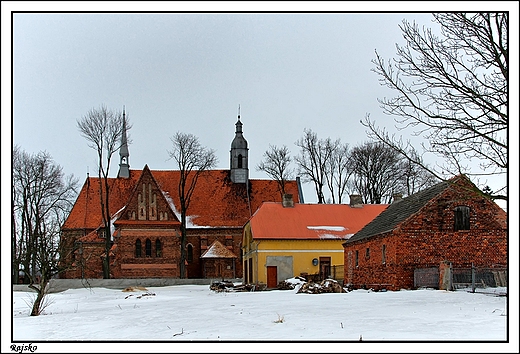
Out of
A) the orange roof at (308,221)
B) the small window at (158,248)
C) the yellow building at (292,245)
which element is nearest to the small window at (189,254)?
the small window at (158,248)

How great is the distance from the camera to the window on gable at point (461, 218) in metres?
27.6

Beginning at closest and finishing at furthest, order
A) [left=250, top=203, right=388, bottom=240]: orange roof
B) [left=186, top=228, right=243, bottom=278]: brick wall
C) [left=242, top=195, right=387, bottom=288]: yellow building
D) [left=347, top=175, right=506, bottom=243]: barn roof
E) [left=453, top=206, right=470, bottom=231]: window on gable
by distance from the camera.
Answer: [left=453, top=206, right=470, bottom=231]: window on gable, [left=347, top=175, right=506, bottom=243]: barn roof, [left=242, top=195, right=387, bottom=288]: yellow building, [left=250, top=203, right=388, bottom=240]: orange roof, [left=186, top=228, right=243, bottom=278]: brick wall

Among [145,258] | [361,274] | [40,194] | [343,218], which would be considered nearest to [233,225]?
[145,258]

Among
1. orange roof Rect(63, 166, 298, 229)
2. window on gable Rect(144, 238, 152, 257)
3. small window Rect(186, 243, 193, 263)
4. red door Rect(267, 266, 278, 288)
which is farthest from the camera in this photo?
orange roof Rect(63, 166, 298, 229)

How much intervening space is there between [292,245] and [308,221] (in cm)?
328

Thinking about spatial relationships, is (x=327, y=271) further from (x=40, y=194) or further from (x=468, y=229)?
(x=40, y=194)

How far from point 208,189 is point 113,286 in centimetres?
1803

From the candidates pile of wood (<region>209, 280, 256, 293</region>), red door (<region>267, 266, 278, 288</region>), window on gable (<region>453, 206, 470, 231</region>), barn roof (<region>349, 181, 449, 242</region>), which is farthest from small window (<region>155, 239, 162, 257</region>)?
window on gable (<region>453, 206, 470, 231</region>)

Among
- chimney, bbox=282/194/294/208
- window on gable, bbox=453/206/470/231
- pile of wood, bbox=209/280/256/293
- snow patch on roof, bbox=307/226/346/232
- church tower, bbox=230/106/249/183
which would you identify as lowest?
pile of wood, bbox=209/280/256/293

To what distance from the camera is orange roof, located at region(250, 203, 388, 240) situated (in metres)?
43.6

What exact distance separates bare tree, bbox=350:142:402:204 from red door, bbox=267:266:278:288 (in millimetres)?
17451

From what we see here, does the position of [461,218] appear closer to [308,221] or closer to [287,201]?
[308,221]

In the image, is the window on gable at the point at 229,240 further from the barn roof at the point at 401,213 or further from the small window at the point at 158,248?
the barn roof at the point at 401,213

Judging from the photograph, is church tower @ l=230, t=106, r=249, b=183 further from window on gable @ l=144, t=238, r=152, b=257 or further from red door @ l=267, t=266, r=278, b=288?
red door @ l=267, t=266, r=278, b=288
